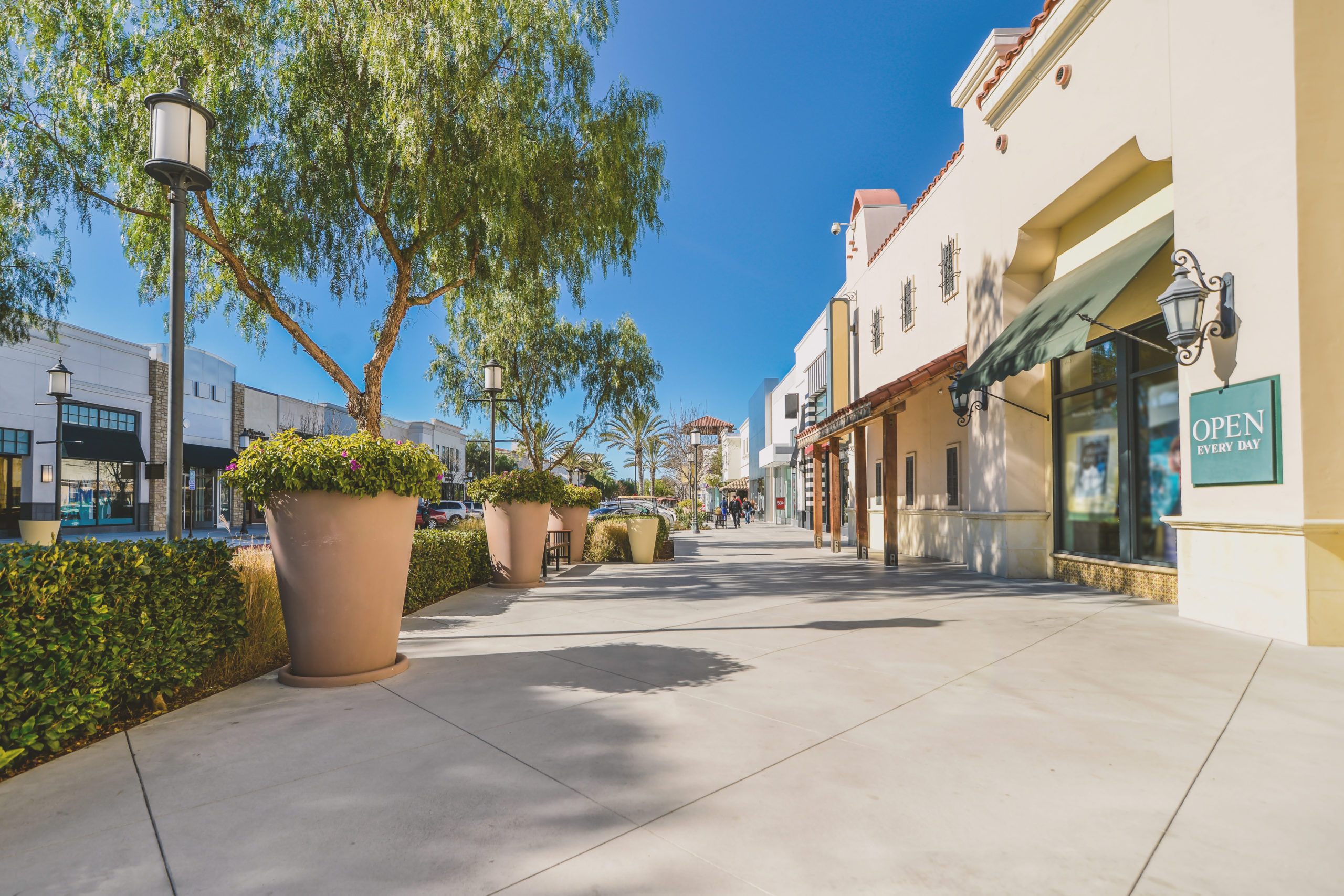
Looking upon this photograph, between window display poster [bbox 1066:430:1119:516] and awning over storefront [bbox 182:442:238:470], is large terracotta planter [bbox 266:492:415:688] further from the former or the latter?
awning over storefront [bbox 182:442:238:470]

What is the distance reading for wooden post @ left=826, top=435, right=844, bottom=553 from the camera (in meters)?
17.2

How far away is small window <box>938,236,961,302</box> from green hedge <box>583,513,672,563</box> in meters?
7.61

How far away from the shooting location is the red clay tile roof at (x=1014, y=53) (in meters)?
9.20

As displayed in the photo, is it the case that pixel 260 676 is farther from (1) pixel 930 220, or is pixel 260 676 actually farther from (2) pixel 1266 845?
(1) pixel 930 220

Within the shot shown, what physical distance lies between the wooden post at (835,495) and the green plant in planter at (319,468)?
13.3m

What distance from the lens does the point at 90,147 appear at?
8969 mm

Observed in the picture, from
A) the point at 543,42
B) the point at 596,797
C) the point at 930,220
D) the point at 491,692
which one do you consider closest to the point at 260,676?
the point at 491,692

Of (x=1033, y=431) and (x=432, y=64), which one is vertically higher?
(x=432, y=64)

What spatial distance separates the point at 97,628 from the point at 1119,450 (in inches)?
398

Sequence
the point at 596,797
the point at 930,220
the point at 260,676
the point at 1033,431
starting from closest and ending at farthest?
1. the point at 596,797
2. the point at 260,676
3. the point at 1033,431
4. the point at 930,220

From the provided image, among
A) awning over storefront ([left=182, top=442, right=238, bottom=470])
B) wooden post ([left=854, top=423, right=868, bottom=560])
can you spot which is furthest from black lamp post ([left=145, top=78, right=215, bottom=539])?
awning over storefront ([left=182, top=442, right=238, bottom=470])

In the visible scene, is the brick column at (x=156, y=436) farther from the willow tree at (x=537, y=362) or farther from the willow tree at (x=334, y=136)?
the willow tree at (x=334, y=136)

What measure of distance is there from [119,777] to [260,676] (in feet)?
6.52

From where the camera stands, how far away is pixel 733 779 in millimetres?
3209
